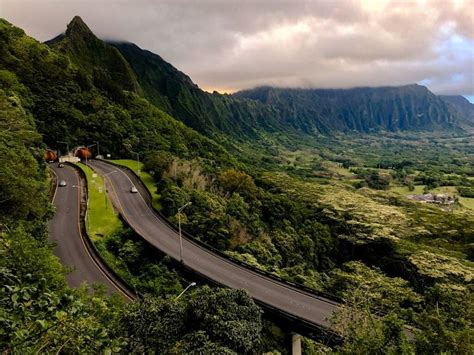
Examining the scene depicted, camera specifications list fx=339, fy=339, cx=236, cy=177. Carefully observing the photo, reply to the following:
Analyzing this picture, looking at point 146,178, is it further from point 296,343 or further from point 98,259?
point 296,343

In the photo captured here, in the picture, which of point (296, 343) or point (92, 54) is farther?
point (92, 54)

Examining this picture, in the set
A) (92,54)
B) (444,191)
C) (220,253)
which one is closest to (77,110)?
(220,253)

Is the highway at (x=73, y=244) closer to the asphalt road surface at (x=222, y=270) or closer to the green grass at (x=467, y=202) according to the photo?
Answer: the asphalt road surface at (x=222, y=270)

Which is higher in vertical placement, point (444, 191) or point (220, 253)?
point (220, 253)

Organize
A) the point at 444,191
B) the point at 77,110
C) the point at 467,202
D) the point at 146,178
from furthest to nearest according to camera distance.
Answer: the point at 444,191 → the point at 467,202 → the point at 77,110 → the point at 146,178

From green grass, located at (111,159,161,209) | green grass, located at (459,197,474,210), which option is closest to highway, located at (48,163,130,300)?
green grass, located at (111,159,161,209)

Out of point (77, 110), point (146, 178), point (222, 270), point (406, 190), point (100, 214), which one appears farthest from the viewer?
point (406, 190)
